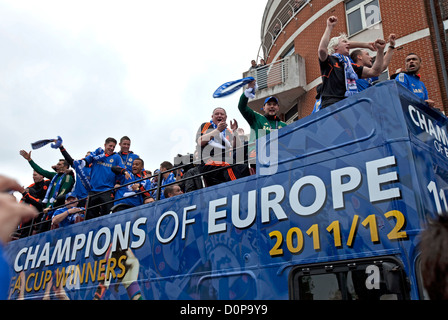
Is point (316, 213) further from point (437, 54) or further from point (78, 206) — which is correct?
point (437, 54)

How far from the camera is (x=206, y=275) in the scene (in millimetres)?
4484

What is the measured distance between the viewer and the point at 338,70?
14.9 ft

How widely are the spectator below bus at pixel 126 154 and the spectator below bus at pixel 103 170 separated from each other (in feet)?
0.80

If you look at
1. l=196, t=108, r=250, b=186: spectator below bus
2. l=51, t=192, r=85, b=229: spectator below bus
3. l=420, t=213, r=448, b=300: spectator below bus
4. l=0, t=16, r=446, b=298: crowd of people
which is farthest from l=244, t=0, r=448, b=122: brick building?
l=420, t=213, r=448, b=300: spectator below bus

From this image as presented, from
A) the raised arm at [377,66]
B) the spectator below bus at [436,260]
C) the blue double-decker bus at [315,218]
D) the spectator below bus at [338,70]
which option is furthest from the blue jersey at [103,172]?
the spectator below bus at [436,260]

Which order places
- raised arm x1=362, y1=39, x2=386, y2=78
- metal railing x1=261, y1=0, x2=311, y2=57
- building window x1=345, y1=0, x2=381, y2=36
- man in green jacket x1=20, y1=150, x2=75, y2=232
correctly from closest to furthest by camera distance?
raised arm x1=362, y1=39, x2=386, y2=78 → man in green jacket x1=20, y1=150, x2=75, y2=232 → building window x1=345, y1=0, x2=381, y2=36 → metal railing x1=261, y1=0, x2=311, y2=57

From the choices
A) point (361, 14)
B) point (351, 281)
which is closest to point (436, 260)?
point (351, 281)

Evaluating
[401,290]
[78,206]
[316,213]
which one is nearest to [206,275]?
[316,213]

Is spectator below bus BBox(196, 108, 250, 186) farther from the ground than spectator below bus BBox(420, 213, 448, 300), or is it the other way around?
spectator below bus BBox(196, 108, 250, 186)

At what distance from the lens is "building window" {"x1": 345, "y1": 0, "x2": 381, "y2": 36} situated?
1326cm

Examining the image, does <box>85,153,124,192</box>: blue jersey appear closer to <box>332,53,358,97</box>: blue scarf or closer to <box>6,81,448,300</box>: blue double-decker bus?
<box>6,81,448,300</box>: blue double-decker bus

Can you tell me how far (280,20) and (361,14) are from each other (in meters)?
4.96
